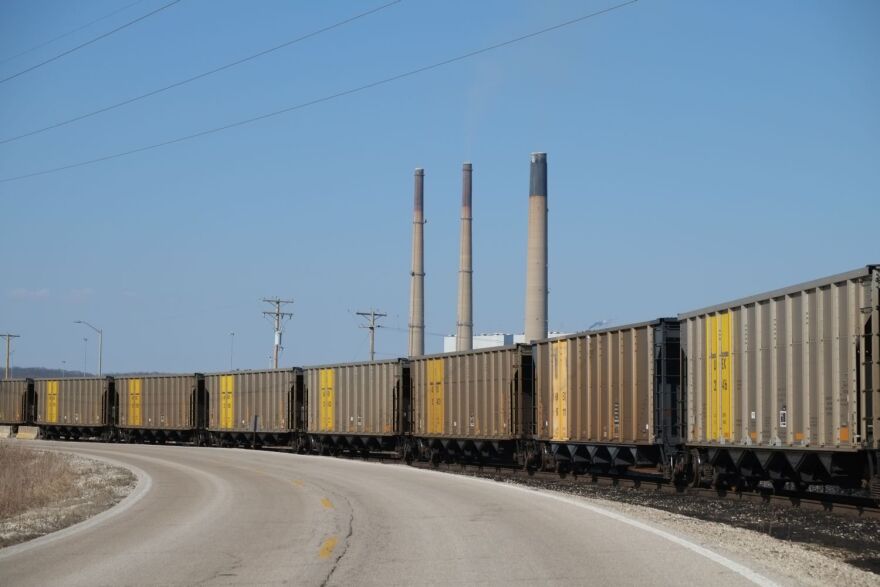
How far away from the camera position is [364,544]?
13.3 metres

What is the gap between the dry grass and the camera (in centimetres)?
2179

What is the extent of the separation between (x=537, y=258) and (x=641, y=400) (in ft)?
136

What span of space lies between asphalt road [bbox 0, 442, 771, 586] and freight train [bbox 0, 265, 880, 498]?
397cm

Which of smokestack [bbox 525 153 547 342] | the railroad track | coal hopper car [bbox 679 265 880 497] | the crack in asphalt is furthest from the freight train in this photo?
smokestack [bbox 525 153 547 342]

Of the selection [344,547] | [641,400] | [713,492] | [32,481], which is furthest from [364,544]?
[32,481]

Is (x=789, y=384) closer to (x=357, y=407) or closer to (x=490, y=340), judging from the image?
(x=357, y=407)

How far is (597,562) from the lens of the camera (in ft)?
38.2

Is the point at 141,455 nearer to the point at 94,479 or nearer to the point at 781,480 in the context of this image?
the point at 94,479

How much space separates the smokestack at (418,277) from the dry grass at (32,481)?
140ft

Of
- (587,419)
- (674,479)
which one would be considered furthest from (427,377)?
(674,479)

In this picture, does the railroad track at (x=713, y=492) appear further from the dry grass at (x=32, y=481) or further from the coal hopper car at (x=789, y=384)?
the dry grass at (x=32, y=481)

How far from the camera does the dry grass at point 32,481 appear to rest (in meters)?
21.8

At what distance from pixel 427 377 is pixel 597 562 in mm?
27865

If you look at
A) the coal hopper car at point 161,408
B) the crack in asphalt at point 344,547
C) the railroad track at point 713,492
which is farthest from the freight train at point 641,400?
the crack in asphalt at point 344,547
